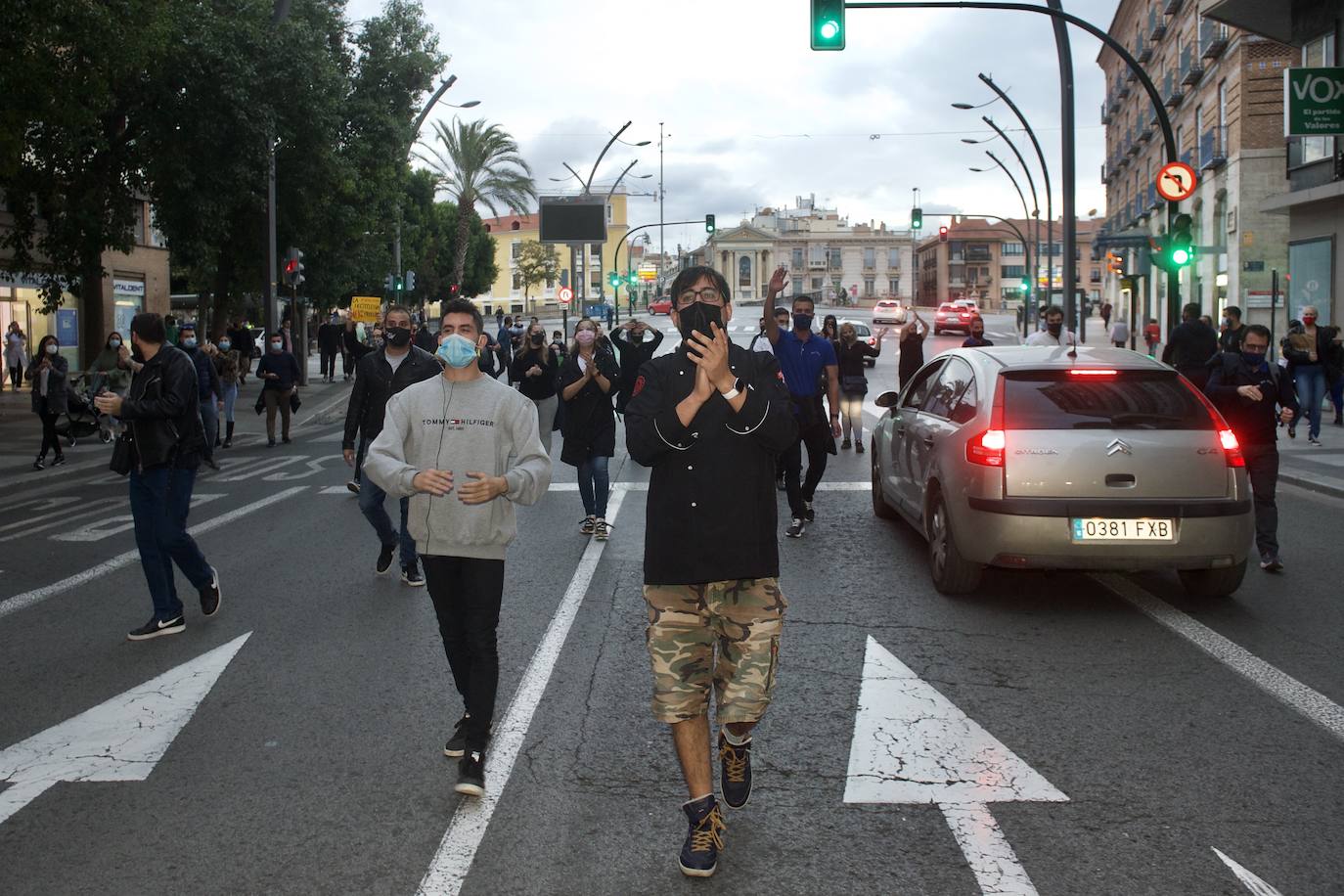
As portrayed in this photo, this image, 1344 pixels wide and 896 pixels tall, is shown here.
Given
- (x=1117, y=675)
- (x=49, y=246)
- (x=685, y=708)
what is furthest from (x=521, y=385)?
(x=49, y=246)

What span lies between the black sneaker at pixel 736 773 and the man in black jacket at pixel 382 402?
4.57 metres

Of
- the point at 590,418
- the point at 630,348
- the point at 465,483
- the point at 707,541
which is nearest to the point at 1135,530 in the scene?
the point at 707,541

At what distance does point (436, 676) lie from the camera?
6078mm

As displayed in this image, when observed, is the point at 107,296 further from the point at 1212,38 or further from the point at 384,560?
the point at 1212,38

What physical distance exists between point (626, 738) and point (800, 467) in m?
5.30

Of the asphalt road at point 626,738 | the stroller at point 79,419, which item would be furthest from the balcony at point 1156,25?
the asphalt road at point 626,738

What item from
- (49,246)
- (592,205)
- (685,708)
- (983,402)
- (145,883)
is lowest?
(145,883)

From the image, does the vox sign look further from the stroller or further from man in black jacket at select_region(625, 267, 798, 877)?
man in black jacket at select_region(625, 267, 798, 877)

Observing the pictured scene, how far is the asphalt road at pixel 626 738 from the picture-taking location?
392 centimetres

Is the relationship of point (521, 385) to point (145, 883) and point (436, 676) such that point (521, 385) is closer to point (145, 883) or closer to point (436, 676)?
point (436, 676)

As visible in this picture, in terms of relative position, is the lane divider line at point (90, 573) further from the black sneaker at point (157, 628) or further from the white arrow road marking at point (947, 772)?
the white arrow road marking at point (947, 772)

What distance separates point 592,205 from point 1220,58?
2507 centimetres

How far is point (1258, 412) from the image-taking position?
8.40m

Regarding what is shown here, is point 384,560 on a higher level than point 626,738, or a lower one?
higher
